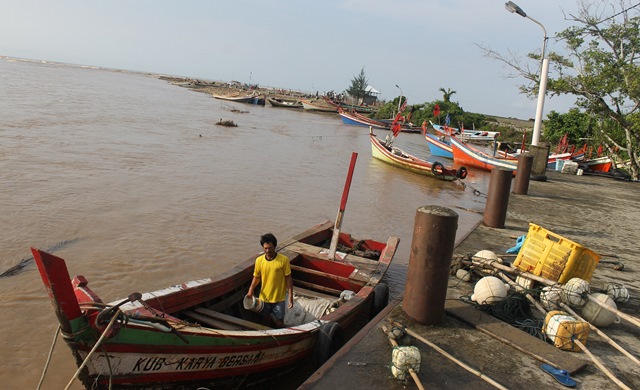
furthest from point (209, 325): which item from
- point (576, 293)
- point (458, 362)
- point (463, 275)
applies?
point (576, 293)

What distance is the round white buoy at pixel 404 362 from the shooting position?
3824mm

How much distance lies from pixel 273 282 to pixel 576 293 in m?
3.38

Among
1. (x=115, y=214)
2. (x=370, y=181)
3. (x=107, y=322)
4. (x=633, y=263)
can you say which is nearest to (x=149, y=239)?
(x=115, y=214)

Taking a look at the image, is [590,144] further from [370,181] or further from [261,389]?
[261,389]

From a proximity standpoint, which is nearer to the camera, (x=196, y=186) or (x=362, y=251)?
(x=362, y=251)

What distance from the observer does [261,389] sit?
4.80 m

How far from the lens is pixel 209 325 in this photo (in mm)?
4770

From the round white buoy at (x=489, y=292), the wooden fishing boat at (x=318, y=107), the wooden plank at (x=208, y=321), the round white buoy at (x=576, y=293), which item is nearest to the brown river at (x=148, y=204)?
the wooden plank at (x=208, y=321)

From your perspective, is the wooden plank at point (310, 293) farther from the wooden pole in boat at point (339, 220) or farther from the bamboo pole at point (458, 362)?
the bamboo pole at point (458, 362)

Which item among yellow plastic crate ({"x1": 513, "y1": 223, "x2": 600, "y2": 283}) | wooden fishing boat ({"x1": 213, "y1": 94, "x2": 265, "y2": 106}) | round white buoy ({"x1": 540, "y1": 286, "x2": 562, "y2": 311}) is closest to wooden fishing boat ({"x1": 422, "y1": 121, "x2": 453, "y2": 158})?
yellow plastic crate ({"x1": 513, "y1": 223, "x2": 600, "y2": 283})

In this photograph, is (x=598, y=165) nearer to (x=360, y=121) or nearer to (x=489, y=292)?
(x=489, y=292)

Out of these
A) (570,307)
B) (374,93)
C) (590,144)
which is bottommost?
(570,307)

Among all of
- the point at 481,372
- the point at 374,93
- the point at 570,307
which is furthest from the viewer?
the point at 374,93

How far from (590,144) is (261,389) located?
29.5m
